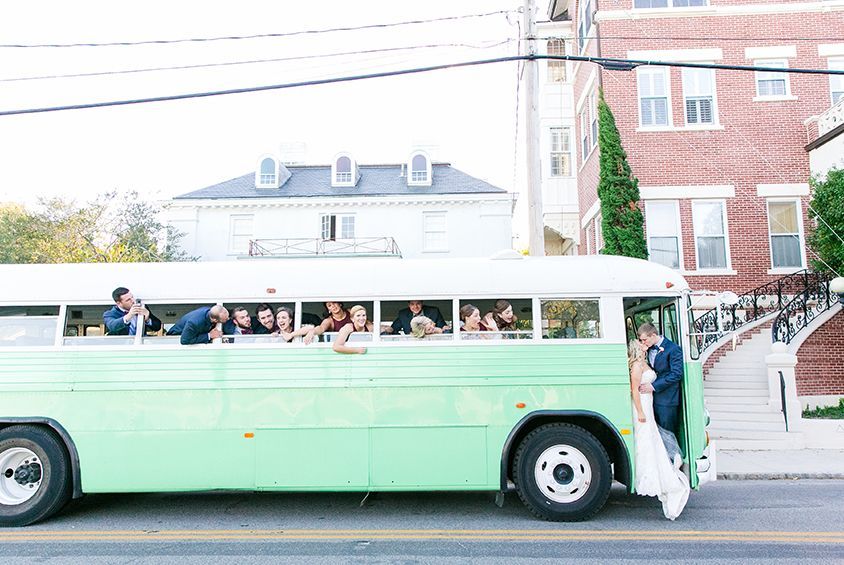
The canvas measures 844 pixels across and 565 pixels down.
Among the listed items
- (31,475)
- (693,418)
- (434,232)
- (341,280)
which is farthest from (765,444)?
(434,232)

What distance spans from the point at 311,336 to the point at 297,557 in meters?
2.24

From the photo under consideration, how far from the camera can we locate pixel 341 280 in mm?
6637

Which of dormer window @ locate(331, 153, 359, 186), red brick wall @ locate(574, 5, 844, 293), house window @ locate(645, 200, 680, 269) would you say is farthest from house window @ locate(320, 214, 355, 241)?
house window @ locate(645, 200, 680, 269)

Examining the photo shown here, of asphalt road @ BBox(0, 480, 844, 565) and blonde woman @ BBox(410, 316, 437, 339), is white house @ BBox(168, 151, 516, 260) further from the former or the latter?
blonde woman @ BBox(410, 316, 437, 339)

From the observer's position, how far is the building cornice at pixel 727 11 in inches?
635

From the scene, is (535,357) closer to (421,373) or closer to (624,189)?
(421,373)

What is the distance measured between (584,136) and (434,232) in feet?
33.2

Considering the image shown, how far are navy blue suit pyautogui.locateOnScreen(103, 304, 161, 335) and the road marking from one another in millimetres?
2080

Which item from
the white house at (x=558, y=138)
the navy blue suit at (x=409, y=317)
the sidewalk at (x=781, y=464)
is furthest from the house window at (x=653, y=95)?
the navy blue suit at (x=409, y=317)

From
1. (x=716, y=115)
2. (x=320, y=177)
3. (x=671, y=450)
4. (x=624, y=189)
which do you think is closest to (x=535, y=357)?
(x=671, y=450)

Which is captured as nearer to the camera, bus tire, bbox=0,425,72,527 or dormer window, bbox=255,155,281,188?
bus tire, bbox=0,425,72,527

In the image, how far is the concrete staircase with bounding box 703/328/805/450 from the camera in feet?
35.7

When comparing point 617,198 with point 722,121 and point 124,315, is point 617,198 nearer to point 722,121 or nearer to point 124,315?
point 722,121

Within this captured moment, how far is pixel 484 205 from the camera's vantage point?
27.2 m
